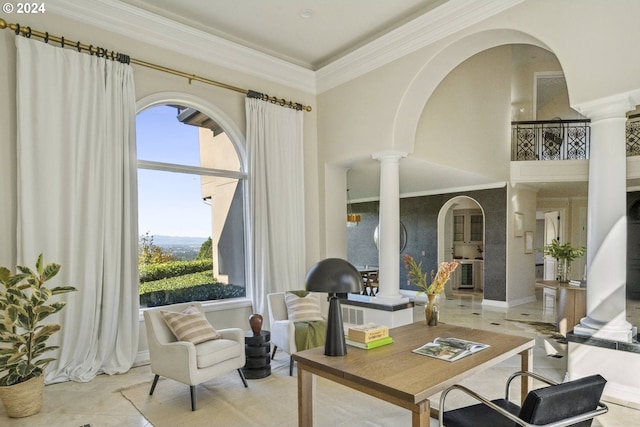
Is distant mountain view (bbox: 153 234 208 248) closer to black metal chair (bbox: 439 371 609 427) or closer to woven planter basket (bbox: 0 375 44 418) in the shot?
woven planter basket (bbox: 0 375 44 418)

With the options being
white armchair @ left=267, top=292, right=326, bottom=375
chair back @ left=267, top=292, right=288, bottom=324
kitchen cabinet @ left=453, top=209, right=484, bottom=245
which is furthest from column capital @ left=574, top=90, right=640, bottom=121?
kitchen cabinet @ left=453, top=209, right=484, bottom=245

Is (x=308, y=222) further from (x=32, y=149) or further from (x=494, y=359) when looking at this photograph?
(x=494, y=359)

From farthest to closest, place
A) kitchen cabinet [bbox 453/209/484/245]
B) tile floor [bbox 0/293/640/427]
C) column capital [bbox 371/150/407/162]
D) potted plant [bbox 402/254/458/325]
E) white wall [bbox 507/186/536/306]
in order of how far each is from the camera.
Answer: kitchen cabinet [bbox 453/209/484/245], white wall [bbox 507/186/536/306], column capital [bbox 371/150/407/162], tile floor [bbox 0/293/640/427], potted plant [bbox 402/254/458/325]

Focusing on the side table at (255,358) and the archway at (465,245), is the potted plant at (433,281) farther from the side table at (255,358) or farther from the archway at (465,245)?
the archway at (465,245)

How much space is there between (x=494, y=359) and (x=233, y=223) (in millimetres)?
3717

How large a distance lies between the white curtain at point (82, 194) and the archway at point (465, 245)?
7282 millimetres

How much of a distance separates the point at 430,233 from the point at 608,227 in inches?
237

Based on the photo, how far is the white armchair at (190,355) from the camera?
9.84ft

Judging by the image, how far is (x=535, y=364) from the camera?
4008 millimetres

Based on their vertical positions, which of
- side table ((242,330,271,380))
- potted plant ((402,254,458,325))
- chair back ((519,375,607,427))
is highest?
potted plant ((402,254,458,325))

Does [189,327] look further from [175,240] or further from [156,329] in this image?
[175,240]

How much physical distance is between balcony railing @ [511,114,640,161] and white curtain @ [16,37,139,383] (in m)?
7.33

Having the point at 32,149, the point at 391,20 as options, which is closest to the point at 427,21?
the point at 391,20

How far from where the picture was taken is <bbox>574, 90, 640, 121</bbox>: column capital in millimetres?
2947
